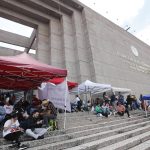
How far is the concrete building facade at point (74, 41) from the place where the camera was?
19.0 m

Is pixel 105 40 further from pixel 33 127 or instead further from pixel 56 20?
pixel 33 127

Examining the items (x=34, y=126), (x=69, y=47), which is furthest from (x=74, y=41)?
(x=34, y=126)

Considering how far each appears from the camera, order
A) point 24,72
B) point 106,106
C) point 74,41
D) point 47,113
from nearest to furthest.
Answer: point 47,113 → point 24,72 → point 106,106 → point 74,41

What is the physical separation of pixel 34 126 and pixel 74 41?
50.7 ft

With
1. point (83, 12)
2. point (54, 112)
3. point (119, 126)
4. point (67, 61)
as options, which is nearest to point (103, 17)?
point (83, 12)

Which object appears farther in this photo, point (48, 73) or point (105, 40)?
point (105, 40)

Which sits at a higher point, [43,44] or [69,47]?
[43,44]

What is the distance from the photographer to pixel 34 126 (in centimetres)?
615

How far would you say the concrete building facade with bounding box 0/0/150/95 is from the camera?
1905 cm

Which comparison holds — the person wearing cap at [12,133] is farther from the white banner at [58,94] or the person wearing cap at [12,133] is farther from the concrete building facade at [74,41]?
the concrete building facade at [74,41]

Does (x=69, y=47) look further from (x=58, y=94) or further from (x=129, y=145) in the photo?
(x=129, y=145)

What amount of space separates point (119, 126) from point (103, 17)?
1919 cm

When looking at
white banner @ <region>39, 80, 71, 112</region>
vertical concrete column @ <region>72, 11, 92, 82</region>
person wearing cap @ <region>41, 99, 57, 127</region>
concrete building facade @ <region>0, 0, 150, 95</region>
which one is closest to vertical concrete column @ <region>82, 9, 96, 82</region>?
concrete building facade @ <region>0, 0, 150, 95</region>

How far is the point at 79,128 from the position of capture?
25.5ft
